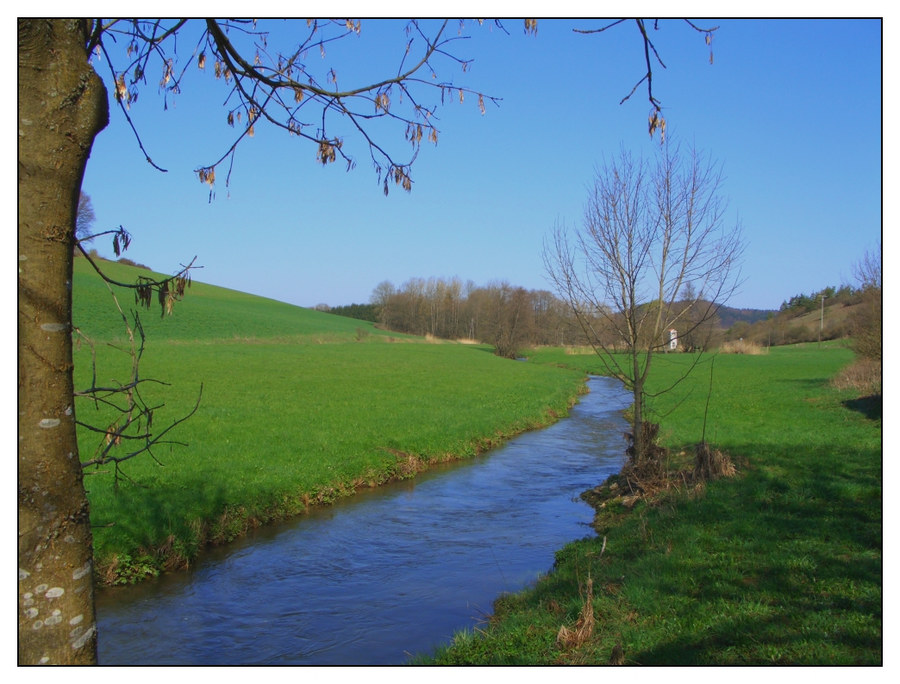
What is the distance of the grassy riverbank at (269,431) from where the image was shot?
974cm

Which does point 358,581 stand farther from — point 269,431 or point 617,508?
point 269,431

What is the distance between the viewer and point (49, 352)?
2.42m

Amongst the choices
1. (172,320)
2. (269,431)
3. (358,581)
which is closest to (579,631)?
(358,581)

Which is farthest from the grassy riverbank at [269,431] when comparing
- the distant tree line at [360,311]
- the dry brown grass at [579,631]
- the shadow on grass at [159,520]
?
the distant tree line at [360,311]

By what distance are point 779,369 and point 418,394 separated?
27118 millimetres

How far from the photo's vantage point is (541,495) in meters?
13.0

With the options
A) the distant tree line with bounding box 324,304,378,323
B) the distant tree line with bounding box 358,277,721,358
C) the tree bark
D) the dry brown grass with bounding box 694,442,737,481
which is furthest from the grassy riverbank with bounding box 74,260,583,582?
the distant tree line with bounding box 324,304,378,323

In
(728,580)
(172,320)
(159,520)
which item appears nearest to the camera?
(728,580)

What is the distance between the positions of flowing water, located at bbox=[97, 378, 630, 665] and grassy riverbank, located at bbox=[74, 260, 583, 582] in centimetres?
59

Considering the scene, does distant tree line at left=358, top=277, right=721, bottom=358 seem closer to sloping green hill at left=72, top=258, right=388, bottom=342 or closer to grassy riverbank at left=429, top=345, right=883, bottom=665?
sloping green hill at left=72, top=258, right=388, bottom=342

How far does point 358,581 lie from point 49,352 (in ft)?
22.6

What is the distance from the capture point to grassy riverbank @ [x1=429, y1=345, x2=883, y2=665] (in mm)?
4992

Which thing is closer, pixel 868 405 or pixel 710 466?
pixel 710 466

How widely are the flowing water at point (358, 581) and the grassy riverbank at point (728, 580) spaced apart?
2.65 feet
